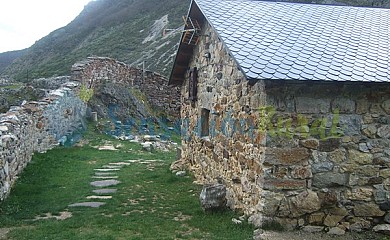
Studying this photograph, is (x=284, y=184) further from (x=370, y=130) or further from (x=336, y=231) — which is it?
(x=370, y=130)

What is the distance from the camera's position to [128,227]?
677cm

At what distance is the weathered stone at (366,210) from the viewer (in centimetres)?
659

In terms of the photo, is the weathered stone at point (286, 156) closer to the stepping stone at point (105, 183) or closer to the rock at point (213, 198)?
the rock at point (213, 198)

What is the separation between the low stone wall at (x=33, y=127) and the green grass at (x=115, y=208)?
0.35 meters

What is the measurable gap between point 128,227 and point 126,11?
45.7 meters

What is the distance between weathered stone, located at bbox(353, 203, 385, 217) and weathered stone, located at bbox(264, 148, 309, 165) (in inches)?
42.9

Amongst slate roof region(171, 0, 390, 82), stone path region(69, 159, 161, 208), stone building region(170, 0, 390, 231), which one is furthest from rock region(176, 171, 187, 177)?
slate roof region(171, 0, 390, 82)

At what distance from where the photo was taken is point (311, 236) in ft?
20.7

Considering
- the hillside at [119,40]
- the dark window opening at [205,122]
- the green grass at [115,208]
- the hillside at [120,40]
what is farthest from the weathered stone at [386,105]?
the hillside at [119,40]

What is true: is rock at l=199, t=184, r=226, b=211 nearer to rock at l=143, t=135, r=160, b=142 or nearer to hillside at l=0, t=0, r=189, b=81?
rock at l=143, t=135, r=160, b=142

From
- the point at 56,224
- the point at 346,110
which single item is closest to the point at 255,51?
the point at 346,110

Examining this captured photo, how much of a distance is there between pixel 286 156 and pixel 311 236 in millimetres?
1179

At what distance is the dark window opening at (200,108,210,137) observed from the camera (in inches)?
403

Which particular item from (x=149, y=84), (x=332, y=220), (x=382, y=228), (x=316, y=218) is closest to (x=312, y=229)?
(x=316, y=218)
